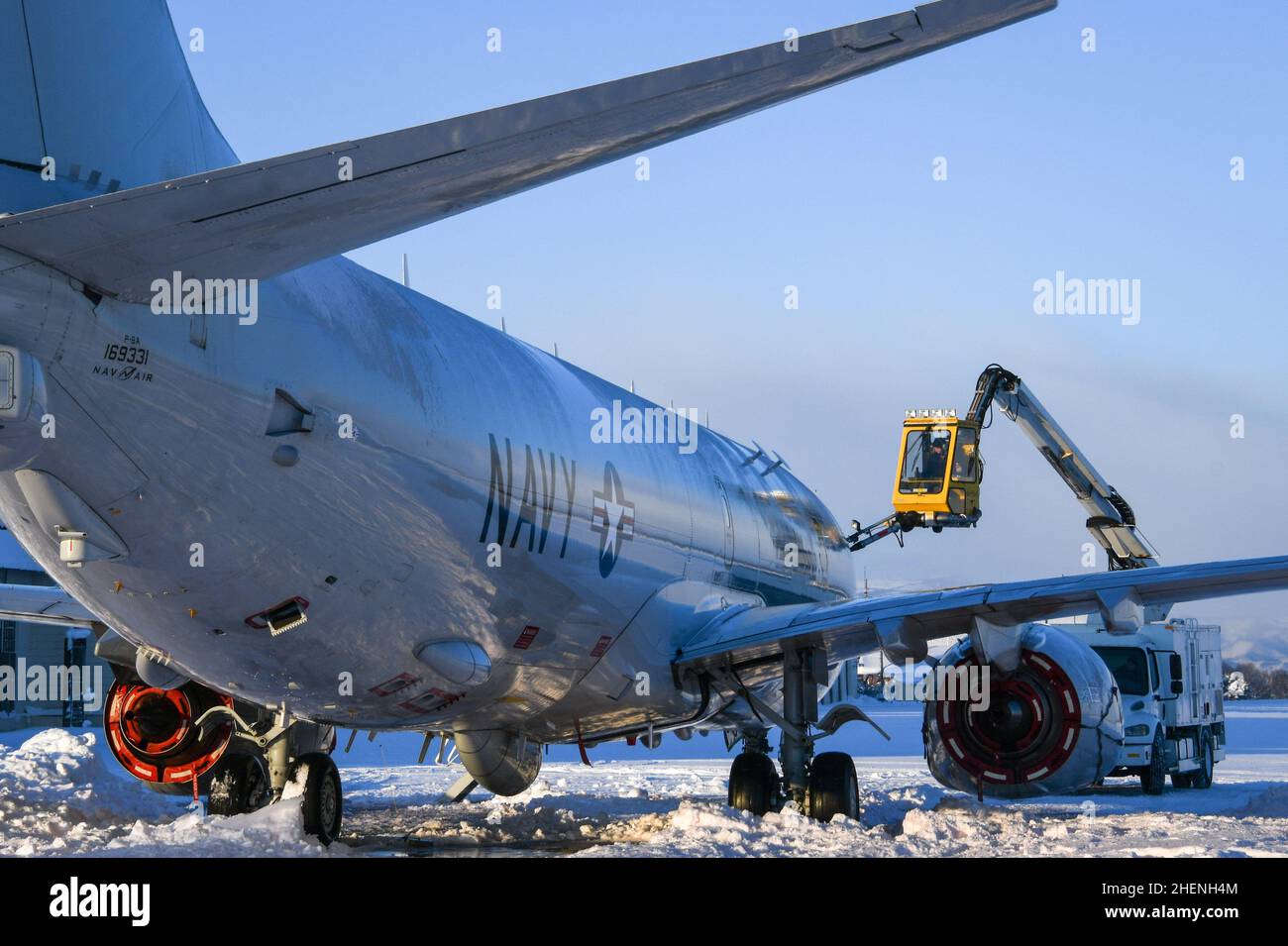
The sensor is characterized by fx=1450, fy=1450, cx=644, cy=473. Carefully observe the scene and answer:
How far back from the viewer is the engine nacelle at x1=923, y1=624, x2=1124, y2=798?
43.0ft

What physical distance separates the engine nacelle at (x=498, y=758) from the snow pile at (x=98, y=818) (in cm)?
256

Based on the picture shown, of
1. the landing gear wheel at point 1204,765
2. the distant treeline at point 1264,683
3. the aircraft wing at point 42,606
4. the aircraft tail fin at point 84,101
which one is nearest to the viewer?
the aircraft tail fin at point 84,101

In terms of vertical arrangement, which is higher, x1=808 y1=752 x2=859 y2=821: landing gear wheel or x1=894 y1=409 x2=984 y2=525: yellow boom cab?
x1=894 y1=409 x2=984 y2=525: yellow boom cab

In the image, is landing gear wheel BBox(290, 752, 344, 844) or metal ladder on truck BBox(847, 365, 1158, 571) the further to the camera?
metal ladder on truck BBox(847, 365, 1158, 571)

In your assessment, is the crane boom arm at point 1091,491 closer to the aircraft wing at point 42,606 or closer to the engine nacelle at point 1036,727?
the engine nacelle at point 1036,727

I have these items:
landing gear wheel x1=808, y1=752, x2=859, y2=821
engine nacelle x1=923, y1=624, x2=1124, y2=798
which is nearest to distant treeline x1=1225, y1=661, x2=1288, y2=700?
engine nacelle x1=923, y1=624, x2=1124, y2=798

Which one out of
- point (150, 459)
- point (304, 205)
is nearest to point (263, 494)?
point (150, 459)

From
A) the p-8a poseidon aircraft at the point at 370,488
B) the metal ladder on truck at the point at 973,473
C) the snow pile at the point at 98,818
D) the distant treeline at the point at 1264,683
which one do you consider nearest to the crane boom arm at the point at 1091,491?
the metal ladder on truck at the point at 973,473

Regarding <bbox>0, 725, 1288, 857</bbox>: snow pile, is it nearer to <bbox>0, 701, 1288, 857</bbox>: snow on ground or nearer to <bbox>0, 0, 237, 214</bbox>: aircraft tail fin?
<bbox>0, 701, 1288, 857</bbox>: snow on ground

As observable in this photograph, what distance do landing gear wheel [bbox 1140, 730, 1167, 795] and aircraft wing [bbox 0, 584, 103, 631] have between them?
1393 cm

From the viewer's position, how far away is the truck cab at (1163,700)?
65.4ft

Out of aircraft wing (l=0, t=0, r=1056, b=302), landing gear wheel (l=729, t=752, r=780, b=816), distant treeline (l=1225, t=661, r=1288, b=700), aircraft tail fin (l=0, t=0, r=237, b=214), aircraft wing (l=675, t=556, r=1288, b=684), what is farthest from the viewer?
distant treeline (l=1225, t=661, r=1288, b=700)

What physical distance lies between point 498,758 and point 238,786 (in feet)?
7.37
